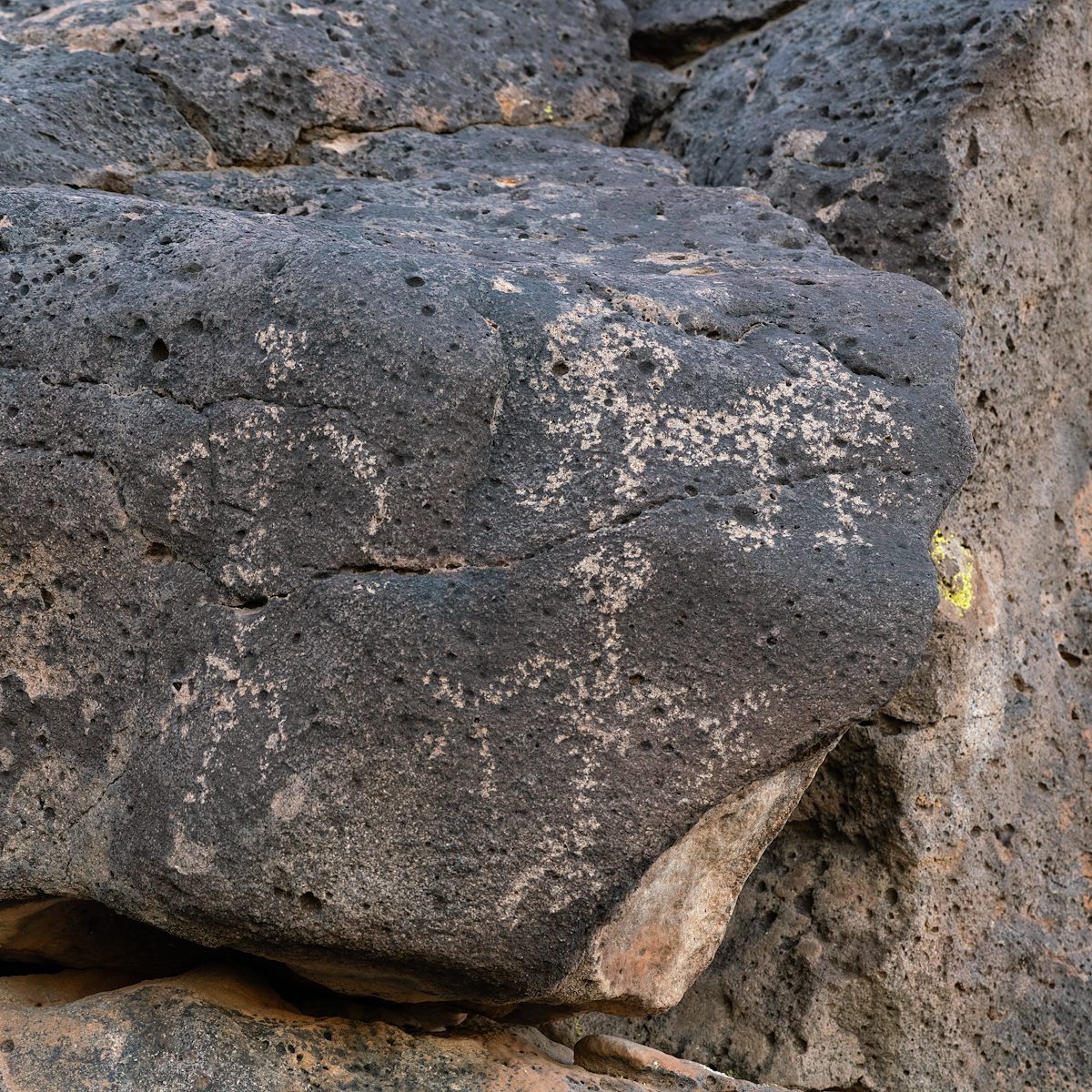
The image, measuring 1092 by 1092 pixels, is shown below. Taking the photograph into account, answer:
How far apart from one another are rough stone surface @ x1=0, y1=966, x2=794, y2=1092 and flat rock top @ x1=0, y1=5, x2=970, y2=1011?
113mm

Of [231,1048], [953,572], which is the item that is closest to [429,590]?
[231,1048]

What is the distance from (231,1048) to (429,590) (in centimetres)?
79

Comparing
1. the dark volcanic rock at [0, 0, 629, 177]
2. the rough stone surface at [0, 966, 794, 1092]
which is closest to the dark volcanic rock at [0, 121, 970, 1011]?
the rough stone surface at [0, 966, 794, 1092]

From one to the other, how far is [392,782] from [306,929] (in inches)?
9.9

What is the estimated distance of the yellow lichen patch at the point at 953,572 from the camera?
2.83 m

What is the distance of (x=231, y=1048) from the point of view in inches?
82.4

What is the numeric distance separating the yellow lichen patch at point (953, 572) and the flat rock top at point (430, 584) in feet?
2.17

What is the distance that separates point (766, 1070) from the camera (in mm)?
2814

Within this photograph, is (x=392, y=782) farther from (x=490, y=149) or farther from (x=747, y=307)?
(x=490, y=149)

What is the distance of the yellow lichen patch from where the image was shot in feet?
9.29

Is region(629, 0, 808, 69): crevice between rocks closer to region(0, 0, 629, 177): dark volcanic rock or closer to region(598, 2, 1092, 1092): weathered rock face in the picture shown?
region(598, 2, 1092, 1092): weathered rock face

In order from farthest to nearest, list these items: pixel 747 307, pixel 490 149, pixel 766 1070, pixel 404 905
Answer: pixel 490 149, pixel 766 1070, pixel 747 307, pixel 404 905

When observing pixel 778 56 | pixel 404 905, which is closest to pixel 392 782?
pixel 404 905

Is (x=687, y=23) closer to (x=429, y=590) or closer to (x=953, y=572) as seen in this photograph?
(x=953, y=572)
